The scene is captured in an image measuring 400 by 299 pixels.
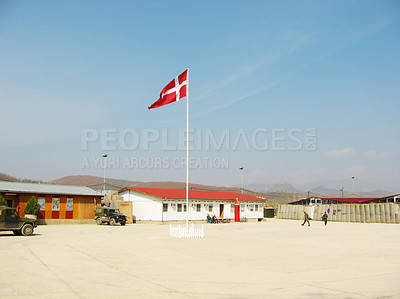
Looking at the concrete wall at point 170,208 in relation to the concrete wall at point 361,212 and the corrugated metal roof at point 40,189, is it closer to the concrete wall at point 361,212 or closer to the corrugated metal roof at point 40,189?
the corrugated metal roof at point 40,189

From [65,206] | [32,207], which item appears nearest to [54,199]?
[65,206]

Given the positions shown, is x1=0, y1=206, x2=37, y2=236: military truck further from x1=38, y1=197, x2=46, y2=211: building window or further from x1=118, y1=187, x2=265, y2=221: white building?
x1=118, y1=187, x2=265, y2=221: white building

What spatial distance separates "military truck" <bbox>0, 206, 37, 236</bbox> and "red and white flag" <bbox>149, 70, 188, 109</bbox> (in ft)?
35.4

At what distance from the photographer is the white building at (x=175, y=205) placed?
43062 mm

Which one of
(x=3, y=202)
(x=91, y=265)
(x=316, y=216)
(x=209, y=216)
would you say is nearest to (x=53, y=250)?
(x=91, y=265)

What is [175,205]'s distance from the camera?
44.1 meters

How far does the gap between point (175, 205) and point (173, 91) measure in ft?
68.2

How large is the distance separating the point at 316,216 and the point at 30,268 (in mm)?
51257

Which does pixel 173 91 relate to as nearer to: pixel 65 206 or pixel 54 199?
pixel 54 199

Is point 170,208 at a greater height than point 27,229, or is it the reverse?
point 170,208

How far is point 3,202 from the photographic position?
3400 cm

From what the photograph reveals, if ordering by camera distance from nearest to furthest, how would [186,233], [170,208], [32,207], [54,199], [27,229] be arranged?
[27,229], [186,233], [32,207], [54,199], [170,208]

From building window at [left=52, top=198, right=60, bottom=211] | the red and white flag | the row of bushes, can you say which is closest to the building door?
the row of bushes

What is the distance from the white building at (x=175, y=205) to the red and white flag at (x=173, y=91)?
59.4ft
